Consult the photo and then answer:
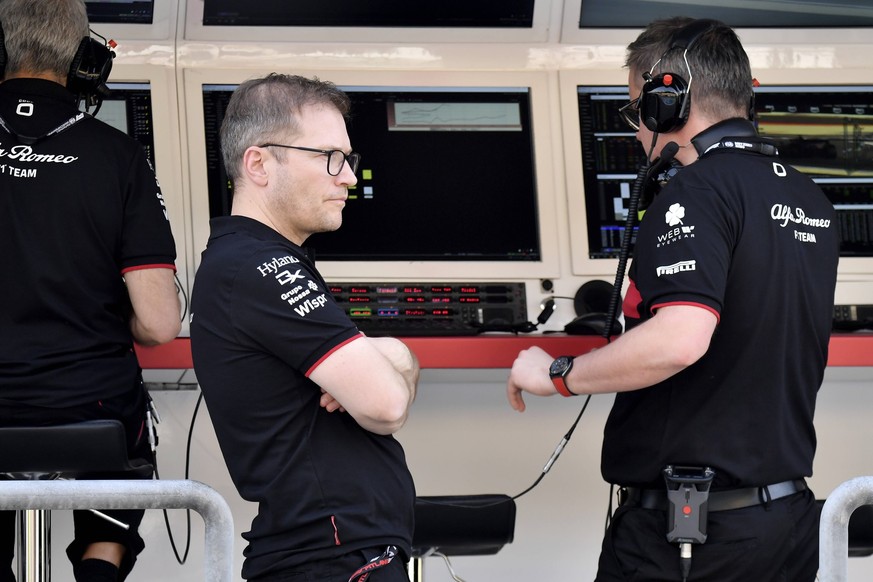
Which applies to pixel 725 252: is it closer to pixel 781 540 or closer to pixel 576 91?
pixel 781 540

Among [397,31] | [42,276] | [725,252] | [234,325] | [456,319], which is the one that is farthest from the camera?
[397,31]

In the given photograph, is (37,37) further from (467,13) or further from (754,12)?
(754,12)

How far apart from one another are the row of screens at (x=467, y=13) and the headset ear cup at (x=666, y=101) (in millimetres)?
1418

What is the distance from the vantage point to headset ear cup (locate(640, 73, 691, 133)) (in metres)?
2.15

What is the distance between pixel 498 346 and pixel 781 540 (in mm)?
792

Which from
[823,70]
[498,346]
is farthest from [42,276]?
[823,70]

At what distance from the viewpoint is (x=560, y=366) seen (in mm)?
2162

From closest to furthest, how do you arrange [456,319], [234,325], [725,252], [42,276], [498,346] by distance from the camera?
[234,325], [725,252], [42,276], [498,346], [456,319]

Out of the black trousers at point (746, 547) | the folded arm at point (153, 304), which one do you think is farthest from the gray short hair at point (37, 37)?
the black trousers at point (746, 547)

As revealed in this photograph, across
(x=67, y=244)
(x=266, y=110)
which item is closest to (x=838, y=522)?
(x=266, y=110)

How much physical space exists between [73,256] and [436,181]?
1.28 meters

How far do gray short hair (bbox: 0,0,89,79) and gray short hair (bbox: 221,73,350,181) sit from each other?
70 centimetres

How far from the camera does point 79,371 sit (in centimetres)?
234

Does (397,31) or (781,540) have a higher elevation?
(397,31)
